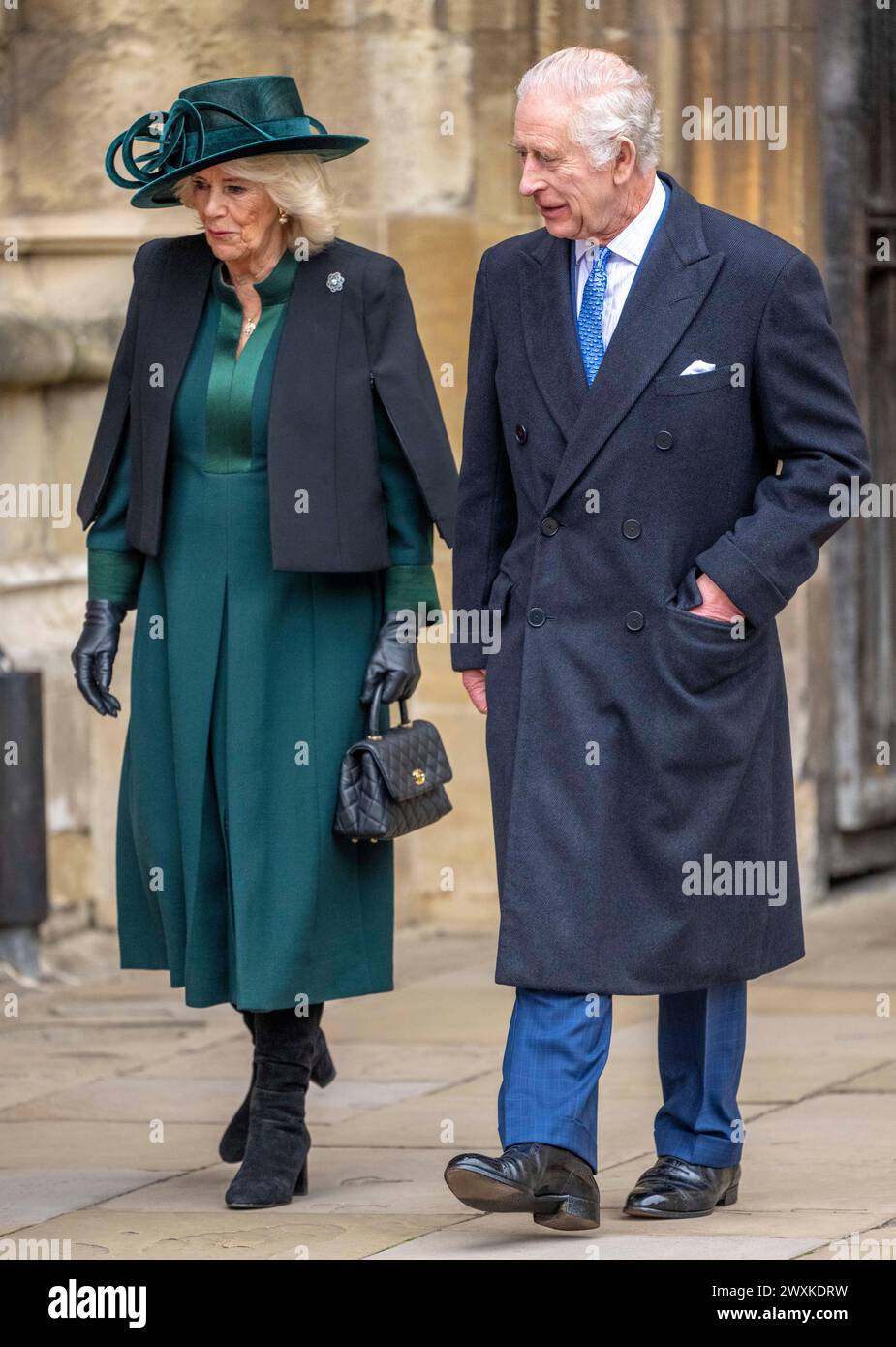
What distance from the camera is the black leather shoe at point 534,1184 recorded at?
418 cm

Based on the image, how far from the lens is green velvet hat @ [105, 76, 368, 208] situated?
473cm

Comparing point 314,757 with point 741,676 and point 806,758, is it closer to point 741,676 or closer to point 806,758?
point 741,676

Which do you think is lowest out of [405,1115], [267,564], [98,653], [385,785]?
[405,1115]

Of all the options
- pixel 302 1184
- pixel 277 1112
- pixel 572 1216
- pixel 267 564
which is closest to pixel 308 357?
pixel 267 564

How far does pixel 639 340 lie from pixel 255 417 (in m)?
0.77

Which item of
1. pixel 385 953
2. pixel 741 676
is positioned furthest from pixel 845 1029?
pixel 741 676

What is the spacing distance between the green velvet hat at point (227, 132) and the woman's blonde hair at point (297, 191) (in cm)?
3

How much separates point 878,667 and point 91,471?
4.05 m

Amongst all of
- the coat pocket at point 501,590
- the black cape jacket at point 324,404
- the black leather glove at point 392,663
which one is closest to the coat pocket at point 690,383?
the coat pocket at point 501,590

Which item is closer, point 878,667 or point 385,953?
point 385,953

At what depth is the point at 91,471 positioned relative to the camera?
199 inches

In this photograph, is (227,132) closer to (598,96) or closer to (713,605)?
(598,96)

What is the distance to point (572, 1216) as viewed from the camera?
14.1ft

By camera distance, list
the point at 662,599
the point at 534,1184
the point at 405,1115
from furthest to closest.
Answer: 1. the point at 405,1115
2. the point at 662,599
3. the point at 534,1184
